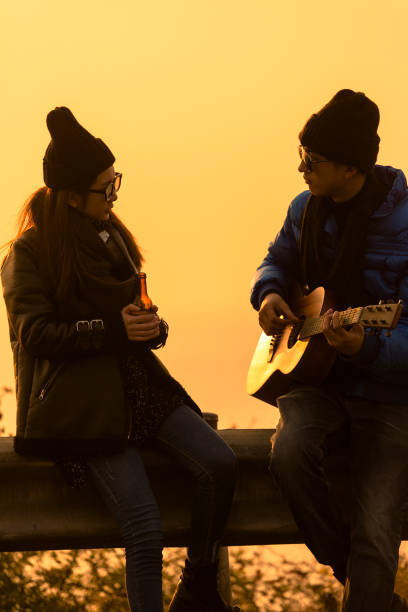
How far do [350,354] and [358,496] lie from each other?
0.59 meters

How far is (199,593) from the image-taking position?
4375 mm

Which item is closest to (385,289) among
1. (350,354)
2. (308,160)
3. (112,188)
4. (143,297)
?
(350,354)

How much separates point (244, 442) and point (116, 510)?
672 millimetres

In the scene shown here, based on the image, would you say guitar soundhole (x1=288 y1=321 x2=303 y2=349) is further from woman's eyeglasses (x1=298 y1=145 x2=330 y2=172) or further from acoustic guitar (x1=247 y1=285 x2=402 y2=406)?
woman's eyeglasses (x1=298 y1=145 x2=330 y2=172)

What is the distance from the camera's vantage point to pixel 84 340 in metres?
4.35

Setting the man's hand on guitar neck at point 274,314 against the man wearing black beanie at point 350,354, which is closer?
the man wearing black beanie at point 350,354

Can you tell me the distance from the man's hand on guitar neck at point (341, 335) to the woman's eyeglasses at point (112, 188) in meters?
1.11

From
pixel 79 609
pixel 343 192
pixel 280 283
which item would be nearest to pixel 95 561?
pixel 79 609

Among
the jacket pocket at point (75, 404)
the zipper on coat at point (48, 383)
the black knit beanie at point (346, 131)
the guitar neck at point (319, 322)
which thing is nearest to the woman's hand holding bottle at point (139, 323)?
the jacket pocket at point (75, 404)

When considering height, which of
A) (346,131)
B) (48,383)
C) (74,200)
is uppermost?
(346,131)

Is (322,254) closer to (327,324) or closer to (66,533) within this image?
(327,324)

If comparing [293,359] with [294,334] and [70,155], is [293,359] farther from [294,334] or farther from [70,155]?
[70,155]

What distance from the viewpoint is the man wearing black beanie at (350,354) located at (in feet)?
A: 14.0

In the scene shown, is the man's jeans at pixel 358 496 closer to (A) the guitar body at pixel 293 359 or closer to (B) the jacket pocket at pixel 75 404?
(A) the guitar body at pixel 293 359
